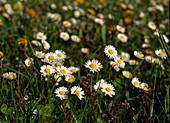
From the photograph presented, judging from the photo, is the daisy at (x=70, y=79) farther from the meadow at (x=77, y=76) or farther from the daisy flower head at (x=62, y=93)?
the daisy flower head at (x=62, y=93)

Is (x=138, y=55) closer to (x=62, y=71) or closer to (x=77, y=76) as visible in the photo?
(x=77, y=76)

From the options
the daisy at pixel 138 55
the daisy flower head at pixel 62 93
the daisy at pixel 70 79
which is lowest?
the daisy flower head at pixel 62 93

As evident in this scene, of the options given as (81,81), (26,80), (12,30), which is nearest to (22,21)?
(12,30)

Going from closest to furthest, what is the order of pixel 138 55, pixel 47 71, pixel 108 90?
pixel 47 71 → pixel 108 90 → pixel 138 55

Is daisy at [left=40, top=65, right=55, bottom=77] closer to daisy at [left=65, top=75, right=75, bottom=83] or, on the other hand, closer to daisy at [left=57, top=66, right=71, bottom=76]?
daisy at [left=57, top=66, right=71, bottom=76]

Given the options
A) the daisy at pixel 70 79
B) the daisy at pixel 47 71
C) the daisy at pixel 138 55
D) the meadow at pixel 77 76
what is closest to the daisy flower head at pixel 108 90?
the meadow at pixel 77 76

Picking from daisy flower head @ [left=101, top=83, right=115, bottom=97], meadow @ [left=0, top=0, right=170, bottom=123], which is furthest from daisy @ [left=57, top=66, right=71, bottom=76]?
daisy flower head @ [left=101, top=83, right=115, bottom=97]

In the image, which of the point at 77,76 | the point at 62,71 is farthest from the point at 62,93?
the point at 77,76

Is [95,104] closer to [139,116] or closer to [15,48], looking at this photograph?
[139,116]
